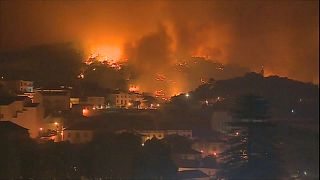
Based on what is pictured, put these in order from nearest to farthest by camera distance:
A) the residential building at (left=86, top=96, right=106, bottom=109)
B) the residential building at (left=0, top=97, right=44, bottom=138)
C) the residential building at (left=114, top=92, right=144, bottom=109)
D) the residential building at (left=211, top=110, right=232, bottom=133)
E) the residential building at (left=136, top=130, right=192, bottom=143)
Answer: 1. the residential building at (left=211, top=110, right=232, bottom=133)
2. the residential building at (left=136, top=130, right=192, bottom=143)
3. the residential building at (left=114, top=92, right=144, bottom=109)
4. the residential building at (left=0, top=97, right=44, bottom=138)
5. the residential building at (left=86, top=96, right=106, bottom=109)

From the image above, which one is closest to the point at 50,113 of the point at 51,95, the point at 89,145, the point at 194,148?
the point at 51,95

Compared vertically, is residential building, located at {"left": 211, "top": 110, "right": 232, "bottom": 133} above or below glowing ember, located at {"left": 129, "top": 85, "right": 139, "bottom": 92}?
below

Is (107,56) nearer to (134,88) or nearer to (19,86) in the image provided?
(134,88)

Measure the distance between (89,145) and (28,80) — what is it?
90 centimetres

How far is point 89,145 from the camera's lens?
3.52m

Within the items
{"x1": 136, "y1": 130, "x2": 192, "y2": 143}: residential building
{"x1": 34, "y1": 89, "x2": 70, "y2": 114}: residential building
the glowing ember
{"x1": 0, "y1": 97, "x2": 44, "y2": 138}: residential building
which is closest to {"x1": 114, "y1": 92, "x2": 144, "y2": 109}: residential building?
the glowing ember

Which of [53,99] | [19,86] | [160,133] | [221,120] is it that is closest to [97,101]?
[53,99]

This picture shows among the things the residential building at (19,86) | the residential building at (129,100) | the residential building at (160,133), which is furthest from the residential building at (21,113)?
the residential building at (160,133)

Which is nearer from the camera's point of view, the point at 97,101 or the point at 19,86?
the point at 19,86

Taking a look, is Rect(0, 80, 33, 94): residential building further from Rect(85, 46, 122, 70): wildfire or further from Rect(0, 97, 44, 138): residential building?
Rect(85, 46, 122, 70): wildfire

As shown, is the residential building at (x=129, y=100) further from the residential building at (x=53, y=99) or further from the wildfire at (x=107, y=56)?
the residential building at (x=53, y=99)

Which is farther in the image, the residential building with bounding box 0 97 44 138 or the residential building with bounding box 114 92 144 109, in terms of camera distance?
the residential building with bounding box 0 97 44 138

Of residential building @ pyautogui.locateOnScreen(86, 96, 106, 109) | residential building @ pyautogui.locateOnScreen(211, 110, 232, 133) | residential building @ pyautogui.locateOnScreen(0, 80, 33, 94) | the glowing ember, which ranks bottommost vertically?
residential building @ pyautogui.locateOnScreen(211, 110, 232, 133)

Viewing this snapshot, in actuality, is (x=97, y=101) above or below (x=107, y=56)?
below
